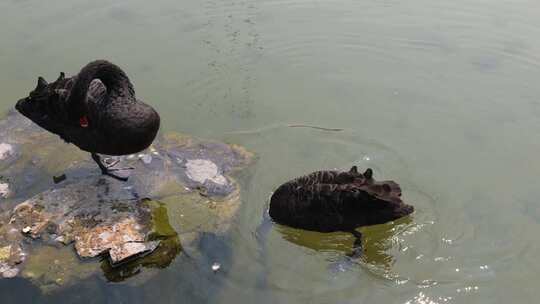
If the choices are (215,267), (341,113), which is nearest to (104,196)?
(215,267)

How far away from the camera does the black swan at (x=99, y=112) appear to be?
14.8ft

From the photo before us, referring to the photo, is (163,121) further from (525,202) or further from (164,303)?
(525,202)

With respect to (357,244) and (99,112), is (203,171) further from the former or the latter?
(357,244)

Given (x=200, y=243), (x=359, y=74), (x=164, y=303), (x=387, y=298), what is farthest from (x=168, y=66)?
(x=387, y=298)

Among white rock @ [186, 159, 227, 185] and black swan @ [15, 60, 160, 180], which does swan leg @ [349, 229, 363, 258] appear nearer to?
white rock @ [186, 159, 227, 185]

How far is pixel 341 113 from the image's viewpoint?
21.2ft

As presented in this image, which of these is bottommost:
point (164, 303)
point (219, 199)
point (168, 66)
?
point (164, 303)

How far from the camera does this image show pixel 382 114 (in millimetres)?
6391

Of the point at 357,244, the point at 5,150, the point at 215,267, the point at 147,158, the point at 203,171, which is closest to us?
the point at 215,267

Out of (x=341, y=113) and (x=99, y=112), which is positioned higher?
(x=99, y=112)

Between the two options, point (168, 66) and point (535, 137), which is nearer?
point (535, 137)

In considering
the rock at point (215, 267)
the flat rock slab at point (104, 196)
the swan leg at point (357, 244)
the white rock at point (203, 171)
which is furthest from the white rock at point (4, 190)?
the swan leg at point (357, 244)

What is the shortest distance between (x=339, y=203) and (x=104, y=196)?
6.74ft

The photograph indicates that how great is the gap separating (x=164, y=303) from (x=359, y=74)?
4.18m
